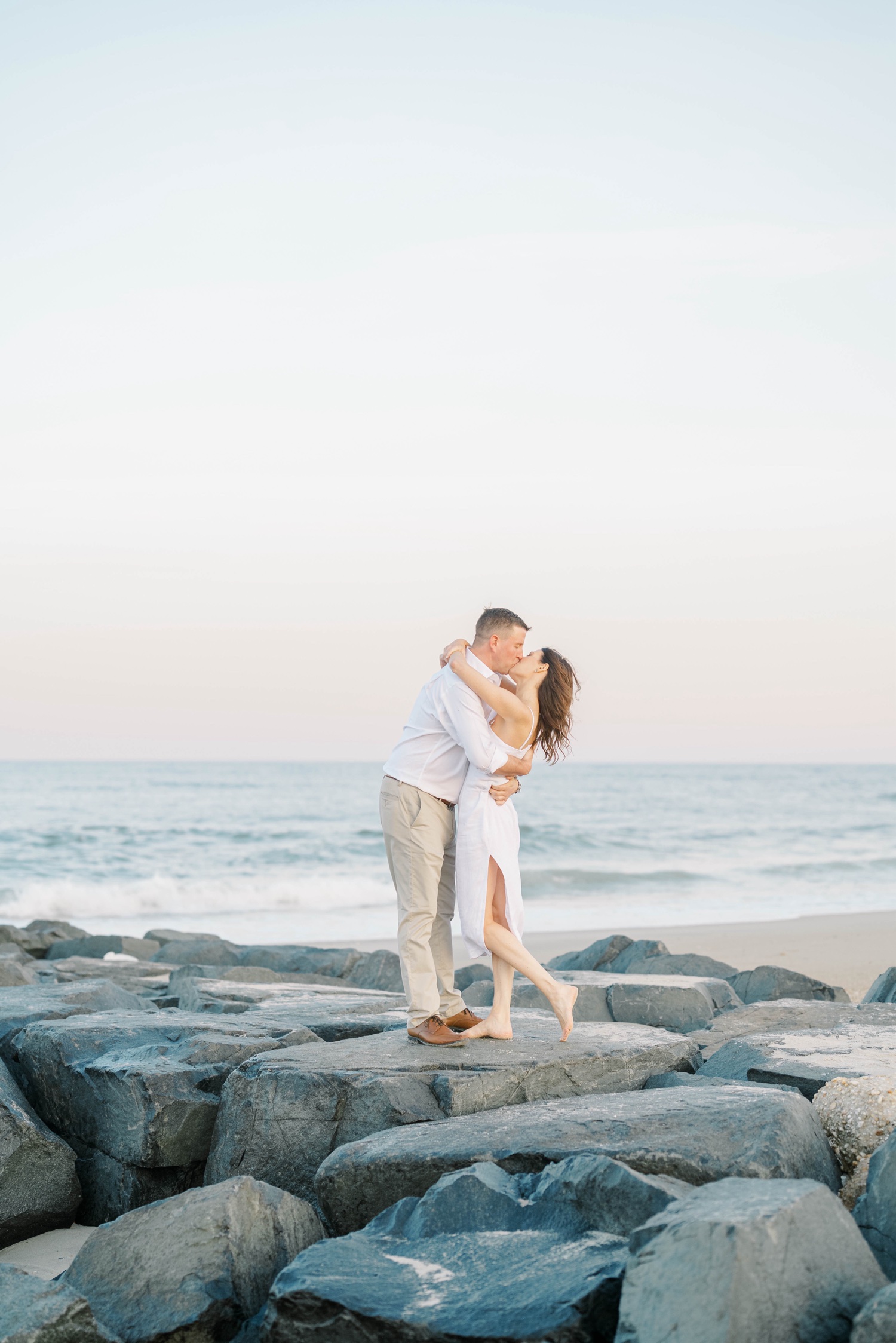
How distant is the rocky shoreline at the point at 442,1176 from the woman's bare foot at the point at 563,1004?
0.11 metres

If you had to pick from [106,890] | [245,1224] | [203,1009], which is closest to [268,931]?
[106,890]

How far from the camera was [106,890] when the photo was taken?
21734mm

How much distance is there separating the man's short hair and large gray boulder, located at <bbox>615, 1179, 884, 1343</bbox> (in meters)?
2.79

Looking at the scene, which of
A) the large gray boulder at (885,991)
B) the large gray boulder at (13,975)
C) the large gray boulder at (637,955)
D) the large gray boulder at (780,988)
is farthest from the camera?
the large gray boulder at (637,955)

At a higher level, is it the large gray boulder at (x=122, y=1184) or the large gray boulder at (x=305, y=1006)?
the large gray boulder at (x=305, y=1006)

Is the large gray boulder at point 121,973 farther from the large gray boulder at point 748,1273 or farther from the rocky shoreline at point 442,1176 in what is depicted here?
the large gray boulder at point 748,1273

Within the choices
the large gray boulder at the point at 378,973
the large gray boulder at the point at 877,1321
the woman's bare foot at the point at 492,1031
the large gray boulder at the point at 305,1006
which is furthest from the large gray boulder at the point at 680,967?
the large gray boulder at the point at 877,1321

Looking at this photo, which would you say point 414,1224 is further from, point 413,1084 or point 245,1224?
point 413,1084

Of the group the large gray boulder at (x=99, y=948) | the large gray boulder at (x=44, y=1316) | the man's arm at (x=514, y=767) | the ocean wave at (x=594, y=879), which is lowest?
the ocean wave at (x=594, y=879)

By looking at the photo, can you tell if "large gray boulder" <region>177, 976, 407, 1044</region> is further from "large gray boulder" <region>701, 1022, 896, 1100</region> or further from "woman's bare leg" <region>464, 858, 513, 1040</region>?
"large gray boulder" <region>701, 1022, 896, 1100</region>

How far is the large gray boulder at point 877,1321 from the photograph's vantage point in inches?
95.5

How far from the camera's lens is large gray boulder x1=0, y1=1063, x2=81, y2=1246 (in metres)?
4.55

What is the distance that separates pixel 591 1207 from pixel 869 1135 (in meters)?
1.32

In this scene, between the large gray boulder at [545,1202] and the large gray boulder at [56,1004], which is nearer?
the large gray boulder at [545,1202]
